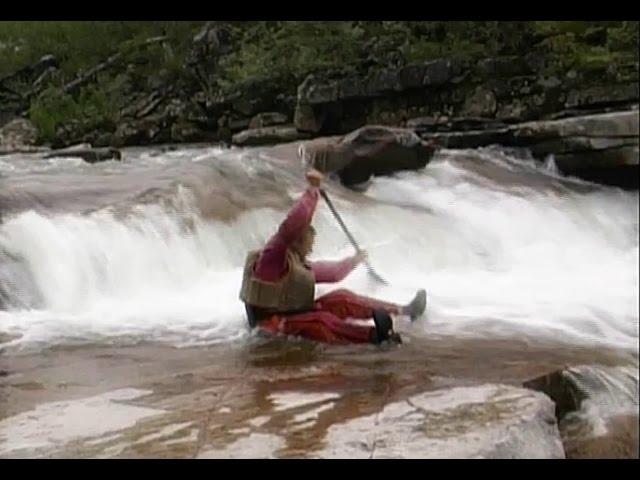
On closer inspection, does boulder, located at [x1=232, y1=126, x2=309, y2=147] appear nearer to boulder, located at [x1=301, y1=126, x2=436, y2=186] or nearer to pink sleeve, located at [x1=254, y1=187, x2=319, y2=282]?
boulder, located at [x1=301, y1=126, x2=436, y2=186]

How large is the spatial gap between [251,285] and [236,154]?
63.4 inches

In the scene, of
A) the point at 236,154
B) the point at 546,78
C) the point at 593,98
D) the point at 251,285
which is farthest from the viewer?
the point at 236,154

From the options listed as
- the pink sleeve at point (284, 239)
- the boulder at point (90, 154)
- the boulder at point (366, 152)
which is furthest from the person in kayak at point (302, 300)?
the boulder at point (366, 152)

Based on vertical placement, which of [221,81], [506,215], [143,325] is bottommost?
[143,325]

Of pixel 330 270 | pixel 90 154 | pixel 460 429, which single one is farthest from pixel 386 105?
pixel 460 429

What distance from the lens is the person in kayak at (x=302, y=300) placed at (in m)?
2.40

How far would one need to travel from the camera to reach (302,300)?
8.06ft

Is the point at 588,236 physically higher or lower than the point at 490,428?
higher

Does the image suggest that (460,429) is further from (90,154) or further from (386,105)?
(90,154)

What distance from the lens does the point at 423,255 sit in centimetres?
297

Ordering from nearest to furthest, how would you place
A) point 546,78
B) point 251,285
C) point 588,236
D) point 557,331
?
point 588,236, point 557,331, point 251,285, point 546,78

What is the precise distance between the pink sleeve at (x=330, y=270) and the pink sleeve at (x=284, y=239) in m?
0.09
